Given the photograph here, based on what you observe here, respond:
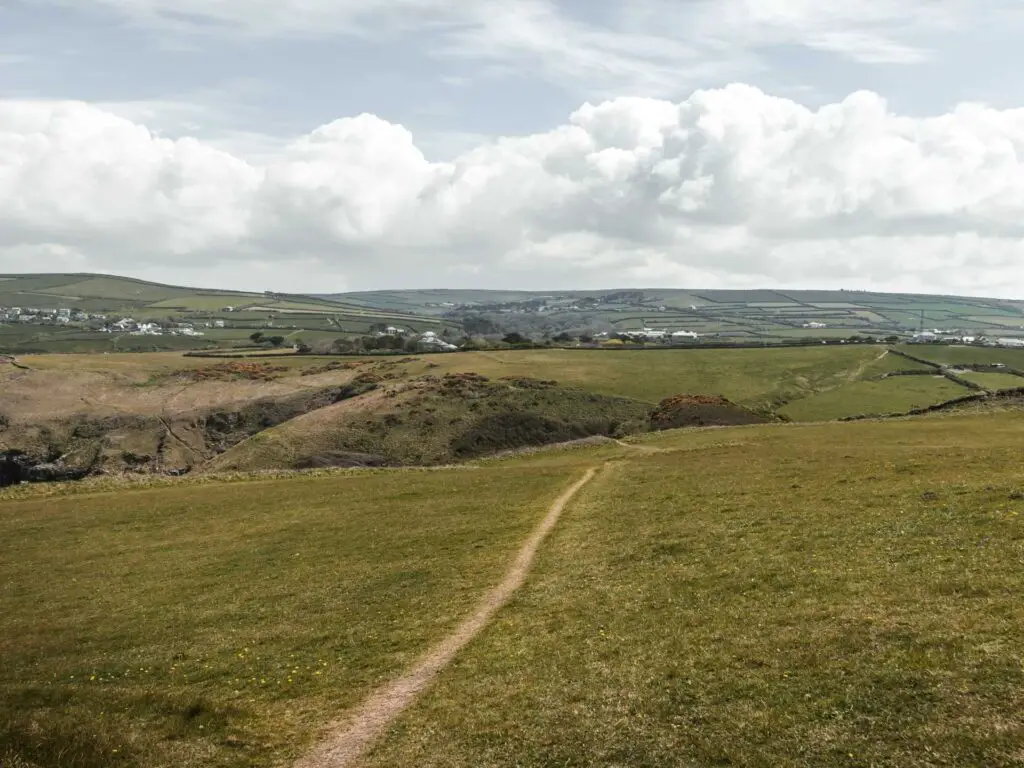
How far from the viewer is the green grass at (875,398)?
393ft

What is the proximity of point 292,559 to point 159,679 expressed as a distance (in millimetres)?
15692

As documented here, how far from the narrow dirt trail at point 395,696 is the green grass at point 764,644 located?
0.72 metres

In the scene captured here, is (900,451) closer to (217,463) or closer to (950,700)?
(950,700)

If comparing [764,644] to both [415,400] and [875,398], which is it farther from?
[875,398]

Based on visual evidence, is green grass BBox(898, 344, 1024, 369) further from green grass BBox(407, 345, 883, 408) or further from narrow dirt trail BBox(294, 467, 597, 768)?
narrow dirt trail BBox(294, 467, 597, 768)

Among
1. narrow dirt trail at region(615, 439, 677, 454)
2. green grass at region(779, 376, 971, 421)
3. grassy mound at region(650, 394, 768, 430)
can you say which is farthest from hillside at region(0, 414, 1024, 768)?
green grass at region(779, 376, 971, 421)

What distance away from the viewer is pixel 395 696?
22.2m

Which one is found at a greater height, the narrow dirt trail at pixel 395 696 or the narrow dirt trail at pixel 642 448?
the narrow dirt trail at pixel 395 696

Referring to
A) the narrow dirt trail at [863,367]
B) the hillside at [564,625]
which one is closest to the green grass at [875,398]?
the narrow dirt trail at [863,367]

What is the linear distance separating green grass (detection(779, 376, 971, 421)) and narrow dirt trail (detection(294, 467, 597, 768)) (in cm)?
9992

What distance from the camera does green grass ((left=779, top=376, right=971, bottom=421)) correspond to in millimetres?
119812

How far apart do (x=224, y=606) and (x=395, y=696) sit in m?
14.4

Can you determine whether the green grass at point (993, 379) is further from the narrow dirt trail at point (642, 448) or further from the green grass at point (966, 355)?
the narrow dirt trail at point (642, 448)

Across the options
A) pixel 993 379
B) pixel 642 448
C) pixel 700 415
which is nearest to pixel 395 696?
pixel 642 448
